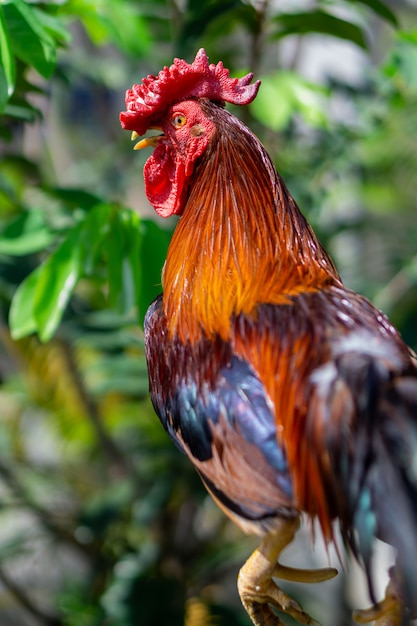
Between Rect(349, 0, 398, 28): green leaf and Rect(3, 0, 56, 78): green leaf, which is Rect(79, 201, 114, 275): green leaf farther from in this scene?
Rect(349, 0, 398, 28): green leaf

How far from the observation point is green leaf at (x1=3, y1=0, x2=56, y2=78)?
105cm

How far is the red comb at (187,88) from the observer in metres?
0.92

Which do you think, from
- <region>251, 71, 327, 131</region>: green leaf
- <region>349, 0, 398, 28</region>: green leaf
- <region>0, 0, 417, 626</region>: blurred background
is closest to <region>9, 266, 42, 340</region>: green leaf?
<region>0, 0, 417, 626</region>: blurred background

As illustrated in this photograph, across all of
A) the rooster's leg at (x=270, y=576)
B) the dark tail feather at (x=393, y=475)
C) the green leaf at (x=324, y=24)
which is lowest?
the rooster's leg at (x=270, y=576)

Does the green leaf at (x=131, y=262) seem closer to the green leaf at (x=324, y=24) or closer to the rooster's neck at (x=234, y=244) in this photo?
the rooster's neck at (x=234, y=244)

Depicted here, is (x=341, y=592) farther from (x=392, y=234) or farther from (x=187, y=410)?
(x=187, y=410)

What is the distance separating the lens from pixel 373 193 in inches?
130

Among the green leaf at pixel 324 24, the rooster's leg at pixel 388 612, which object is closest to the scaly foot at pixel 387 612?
the rooster's leg at pixel 388 612

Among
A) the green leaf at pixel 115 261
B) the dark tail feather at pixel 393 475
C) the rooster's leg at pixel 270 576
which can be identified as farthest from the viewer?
the green leaf at pixel 115 261

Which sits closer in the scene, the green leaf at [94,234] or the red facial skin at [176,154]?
the red facial skin at [176,154]

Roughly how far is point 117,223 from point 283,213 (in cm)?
38

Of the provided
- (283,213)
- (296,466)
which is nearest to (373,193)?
(283,213)

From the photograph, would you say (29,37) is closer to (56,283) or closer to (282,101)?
(56,283)

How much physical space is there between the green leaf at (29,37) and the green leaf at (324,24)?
629mm
